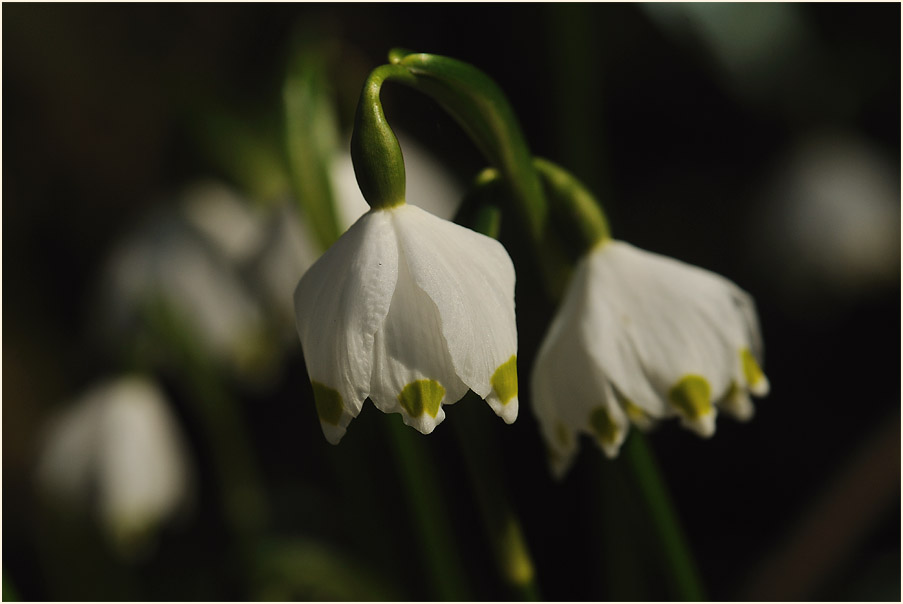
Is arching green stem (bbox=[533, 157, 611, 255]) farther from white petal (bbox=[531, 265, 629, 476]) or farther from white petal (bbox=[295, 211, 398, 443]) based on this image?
white petal (bbox=[295, 211, 398, 443])

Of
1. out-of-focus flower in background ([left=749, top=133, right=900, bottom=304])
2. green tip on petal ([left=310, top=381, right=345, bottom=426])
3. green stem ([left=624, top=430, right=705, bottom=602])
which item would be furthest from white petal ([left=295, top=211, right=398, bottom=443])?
out-of-focus flower in background ([left=749, top=133, right=900, bottom=304])

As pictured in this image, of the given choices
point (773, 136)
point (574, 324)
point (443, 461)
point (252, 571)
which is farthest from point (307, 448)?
point (574, 324)

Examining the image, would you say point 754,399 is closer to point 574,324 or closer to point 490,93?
point 574,324

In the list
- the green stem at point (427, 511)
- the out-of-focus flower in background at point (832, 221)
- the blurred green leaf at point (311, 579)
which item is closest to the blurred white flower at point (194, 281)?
the blurred green leaf at point (311, 579)

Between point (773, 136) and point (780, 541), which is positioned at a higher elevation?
point (773, 136)

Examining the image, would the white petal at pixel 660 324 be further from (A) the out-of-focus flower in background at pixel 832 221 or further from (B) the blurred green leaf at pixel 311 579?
(A) the out-of-focus flower in background at pixel 832 221
